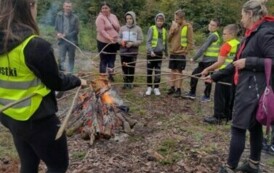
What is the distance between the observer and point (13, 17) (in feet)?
9.83

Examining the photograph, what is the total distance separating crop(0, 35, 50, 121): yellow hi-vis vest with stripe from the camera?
3.02 m

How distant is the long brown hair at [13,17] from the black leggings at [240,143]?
2250 millimetres

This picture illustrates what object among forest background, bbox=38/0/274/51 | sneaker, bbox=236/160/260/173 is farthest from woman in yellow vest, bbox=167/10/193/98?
forest background, bbox=38/0/274/51

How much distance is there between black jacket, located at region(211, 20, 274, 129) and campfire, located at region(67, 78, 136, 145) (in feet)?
6.60

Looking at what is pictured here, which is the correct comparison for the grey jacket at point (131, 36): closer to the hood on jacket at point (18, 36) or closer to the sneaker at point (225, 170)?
the sneaker at point (225, 170)

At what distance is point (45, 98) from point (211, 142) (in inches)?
119

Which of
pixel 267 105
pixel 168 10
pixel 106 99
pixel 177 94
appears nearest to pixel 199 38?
pixel 168 10

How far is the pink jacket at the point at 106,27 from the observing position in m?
9.24

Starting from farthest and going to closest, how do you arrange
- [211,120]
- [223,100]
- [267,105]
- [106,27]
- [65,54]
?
[106,27] < [65,54] < [223,100] < [211,120] < [267,105]

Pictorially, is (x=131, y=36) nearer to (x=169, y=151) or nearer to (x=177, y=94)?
(x=177, y=94)

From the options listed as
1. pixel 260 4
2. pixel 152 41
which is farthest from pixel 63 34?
pixel 260 4

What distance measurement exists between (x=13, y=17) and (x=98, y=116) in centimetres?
291

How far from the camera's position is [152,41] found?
9016 millimetres

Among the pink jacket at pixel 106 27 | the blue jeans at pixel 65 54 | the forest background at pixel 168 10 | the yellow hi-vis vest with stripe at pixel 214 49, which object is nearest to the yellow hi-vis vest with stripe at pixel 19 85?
the yellow hi-vis vest with stripe at pixel 214 49
